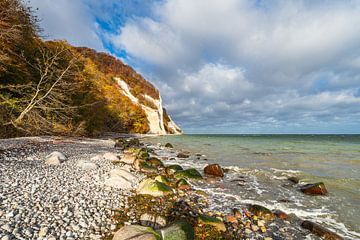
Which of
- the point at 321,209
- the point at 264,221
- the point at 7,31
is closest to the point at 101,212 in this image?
the point at 264,221

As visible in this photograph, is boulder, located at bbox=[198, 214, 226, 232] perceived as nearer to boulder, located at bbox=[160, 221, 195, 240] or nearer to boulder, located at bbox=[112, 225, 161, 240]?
boulder, located at bbox=[160, 221, 195, 240]

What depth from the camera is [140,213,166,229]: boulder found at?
494cm

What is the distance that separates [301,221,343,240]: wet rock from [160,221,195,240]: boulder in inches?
153

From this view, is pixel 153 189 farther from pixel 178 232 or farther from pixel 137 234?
pixel 137 234

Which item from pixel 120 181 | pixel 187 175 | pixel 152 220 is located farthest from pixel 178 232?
pixel 187 175

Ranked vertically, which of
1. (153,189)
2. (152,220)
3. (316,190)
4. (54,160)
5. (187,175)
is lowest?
(316,190)

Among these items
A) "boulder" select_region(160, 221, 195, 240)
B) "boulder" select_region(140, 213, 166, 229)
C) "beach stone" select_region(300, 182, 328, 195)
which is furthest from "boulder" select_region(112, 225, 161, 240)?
"beach stone" select_region(300, 182, 328, 195)

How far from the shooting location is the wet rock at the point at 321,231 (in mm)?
5488

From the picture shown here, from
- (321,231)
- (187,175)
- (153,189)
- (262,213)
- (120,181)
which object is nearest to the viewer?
(321,231)

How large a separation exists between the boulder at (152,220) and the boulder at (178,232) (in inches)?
32.8

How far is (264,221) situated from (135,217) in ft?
12.7

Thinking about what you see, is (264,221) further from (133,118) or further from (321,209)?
(133,118)

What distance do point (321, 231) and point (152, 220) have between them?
15.3 ft

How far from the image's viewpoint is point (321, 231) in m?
5.70
